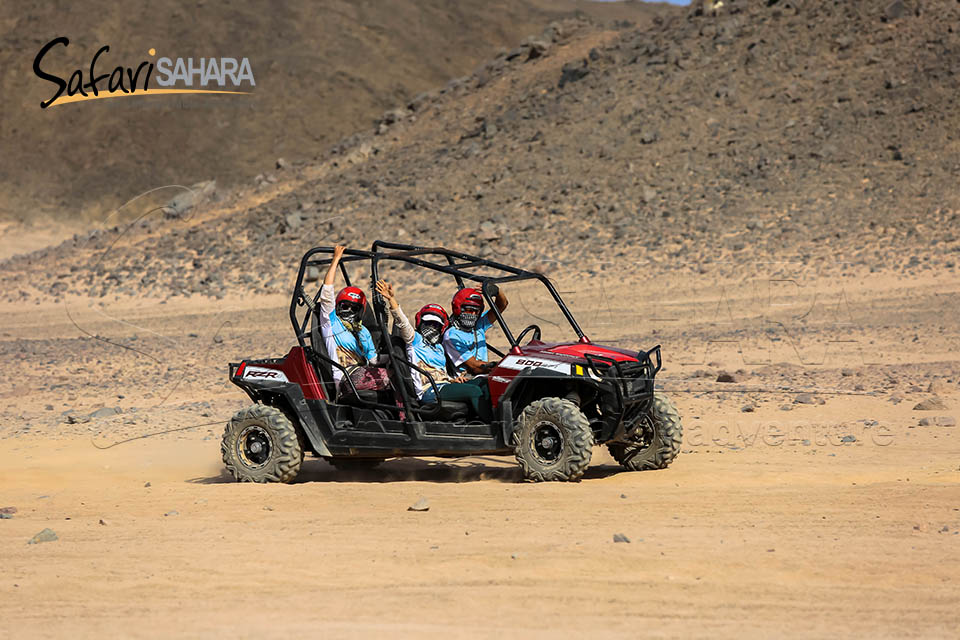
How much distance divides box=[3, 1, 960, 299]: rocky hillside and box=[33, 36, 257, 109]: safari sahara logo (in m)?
34.9

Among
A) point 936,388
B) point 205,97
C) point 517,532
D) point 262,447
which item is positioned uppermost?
point 205,97

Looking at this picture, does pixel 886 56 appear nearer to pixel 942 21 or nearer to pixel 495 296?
pixel 942 21

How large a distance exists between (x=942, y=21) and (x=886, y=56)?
2.29 m

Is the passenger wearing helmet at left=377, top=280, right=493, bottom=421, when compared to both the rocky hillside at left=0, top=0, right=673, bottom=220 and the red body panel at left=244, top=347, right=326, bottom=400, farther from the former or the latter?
the rocky hillside at left=0, top=0, right=673, bottom=220

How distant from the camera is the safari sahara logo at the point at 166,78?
3019 inches

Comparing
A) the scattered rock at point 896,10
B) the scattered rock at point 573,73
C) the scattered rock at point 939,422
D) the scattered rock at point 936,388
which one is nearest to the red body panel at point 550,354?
the scattered rock at point 939,422

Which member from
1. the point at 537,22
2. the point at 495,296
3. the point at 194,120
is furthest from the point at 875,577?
the point at 537,22

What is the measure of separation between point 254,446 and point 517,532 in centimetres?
338

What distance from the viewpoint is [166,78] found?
8125cm

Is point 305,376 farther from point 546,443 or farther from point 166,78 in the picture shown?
point 166,78

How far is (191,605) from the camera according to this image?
6.57 m

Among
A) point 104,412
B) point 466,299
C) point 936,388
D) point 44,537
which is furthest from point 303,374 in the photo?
point 936,388

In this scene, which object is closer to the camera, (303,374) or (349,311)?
(349,311)

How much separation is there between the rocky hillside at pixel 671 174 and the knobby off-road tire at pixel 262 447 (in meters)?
20.2
